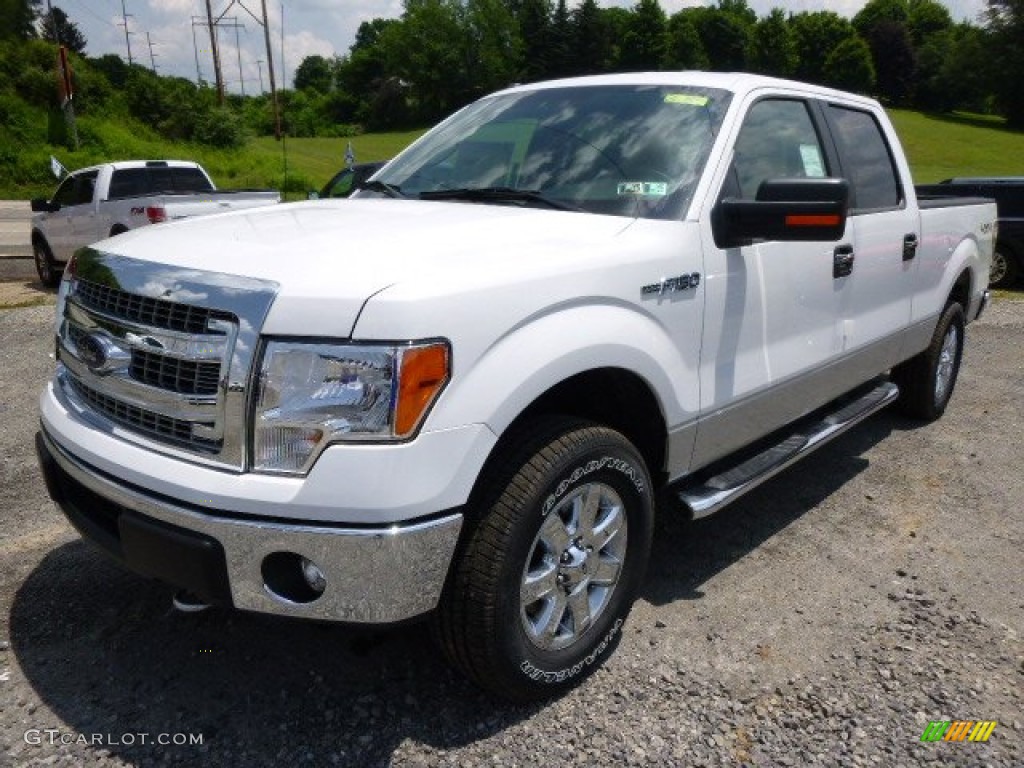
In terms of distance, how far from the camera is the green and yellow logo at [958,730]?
2.53 meters

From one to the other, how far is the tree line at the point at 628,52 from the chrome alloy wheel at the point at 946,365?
248ft

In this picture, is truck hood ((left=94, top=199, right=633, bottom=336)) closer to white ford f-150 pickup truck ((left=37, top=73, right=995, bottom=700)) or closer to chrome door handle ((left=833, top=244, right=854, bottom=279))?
white ford f-150 pickup truck ((left=37, top=73, right=995, bottom=700))

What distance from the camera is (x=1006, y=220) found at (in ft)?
38.7

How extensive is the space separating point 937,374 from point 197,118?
130 ft

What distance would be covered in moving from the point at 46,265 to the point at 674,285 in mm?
11561

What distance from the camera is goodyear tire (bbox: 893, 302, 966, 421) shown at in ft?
17.5

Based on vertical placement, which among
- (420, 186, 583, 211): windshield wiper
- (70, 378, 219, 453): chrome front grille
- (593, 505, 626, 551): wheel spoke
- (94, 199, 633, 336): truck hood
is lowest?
(593, 505, 626, 551): wheel spoke

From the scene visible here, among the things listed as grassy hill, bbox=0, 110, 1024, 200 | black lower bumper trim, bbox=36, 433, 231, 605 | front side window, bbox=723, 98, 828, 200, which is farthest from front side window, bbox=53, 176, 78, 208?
front side window, bbox=723, 98, 828, 200

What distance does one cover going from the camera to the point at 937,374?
5473 millimetres

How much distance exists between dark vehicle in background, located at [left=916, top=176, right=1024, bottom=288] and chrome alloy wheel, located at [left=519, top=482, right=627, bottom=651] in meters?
10.9

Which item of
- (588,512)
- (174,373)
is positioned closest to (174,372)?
(174,373)

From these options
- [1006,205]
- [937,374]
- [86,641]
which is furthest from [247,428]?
[1006,205]

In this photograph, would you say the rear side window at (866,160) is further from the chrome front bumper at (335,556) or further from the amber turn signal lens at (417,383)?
A: the chrome front bumper at (335,556)

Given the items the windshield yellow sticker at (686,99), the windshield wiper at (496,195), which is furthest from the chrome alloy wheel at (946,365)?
the windshield wiper at (496,195)
